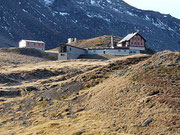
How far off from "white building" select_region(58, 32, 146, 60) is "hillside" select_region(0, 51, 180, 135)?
4691 cm

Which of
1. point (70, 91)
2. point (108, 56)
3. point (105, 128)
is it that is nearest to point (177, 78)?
point (105, 128)

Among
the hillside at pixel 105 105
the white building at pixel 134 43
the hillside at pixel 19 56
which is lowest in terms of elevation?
the hillside at pixel 105 105

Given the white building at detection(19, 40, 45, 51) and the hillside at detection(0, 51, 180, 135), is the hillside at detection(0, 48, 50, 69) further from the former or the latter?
the hillside at detection(0, 51, 180, 135)

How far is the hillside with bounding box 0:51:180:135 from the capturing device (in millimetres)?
15539

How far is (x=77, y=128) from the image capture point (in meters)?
16.8

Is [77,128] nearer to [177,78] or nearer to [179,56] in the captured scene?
[177,78]

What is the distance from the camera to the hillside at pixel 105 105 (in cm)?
1554

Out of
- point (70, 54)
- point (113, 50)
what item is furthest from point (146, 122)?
point (113, 50)

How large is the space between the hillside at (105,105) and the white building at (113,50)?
46.9 metres

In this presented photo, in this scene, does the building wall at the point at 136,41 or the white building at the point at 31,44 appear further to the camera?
the white building at the point at 31,44

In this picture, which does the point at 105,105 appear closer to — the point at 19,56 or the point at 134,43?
the point at 19,56

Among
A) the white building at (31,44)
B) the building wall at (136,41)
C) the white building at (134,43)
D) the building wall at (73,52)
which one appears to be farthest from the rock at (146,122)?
the white building at (31,44)

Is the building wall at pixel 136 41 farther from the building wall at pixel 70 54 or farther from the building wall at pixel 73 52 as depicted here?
the building wall at pixel 70 54

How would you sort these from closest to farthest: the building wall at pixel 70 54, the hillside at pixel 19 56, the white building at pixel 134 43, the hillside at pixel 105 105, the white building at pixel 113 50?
the hillside at pixel 105 105 → the hillside at pixel 19 56 → the building wall at pixel 70 54 → the white building at pixel 113 50 → the white building at pixel 134 43
